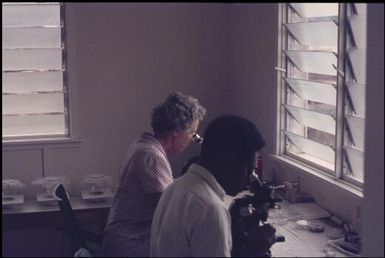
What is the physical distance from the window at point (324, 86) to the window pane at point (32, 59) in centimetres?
161

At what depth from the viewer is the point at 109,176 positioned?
4480 mm

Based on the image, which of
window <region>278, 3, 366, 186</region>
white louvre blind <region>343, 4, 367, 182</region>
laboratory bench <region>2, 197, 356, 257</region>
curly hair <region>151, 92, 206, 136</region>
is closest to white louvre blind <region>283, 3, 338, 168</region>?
window <region>278, 3, 366, 186</region>

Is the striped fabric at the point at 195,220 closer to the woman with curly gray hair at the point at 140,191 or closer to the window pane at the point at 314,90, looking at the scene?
the woman with curly gray hair at the point at 140,191

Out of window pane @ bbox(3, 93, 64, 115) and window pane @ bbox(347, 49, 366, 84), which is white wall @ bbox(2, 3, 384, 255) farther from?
window pane @ bbox(347, 49, 366, 84)

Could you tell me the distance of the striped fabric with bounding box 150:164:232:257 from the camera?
193 centimetres

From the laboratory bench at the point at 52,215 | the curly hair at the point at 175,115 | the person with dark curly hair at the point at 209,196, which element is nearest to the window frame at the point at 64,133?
the laboratory bench at the point at 52,215

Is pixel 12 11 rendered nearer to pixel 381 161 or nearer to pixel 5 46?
pixel 5 46

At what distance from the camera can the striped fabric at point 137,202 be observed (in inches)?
114

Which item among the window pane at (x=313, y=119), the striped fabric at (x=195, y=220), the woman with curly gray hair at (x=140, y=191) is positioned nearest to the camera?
the striped fabric at (x=195, y=220)

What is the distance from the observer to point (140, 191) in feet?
9.59

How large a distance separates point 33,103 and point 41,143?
290 mm

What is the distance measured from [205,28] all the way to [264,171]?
3.98ft

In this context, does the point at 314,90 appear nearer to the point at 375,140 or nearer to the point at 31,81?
the point at 375,140

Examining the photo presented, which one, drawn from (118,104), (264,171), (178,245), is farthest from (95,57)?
(178,245)
